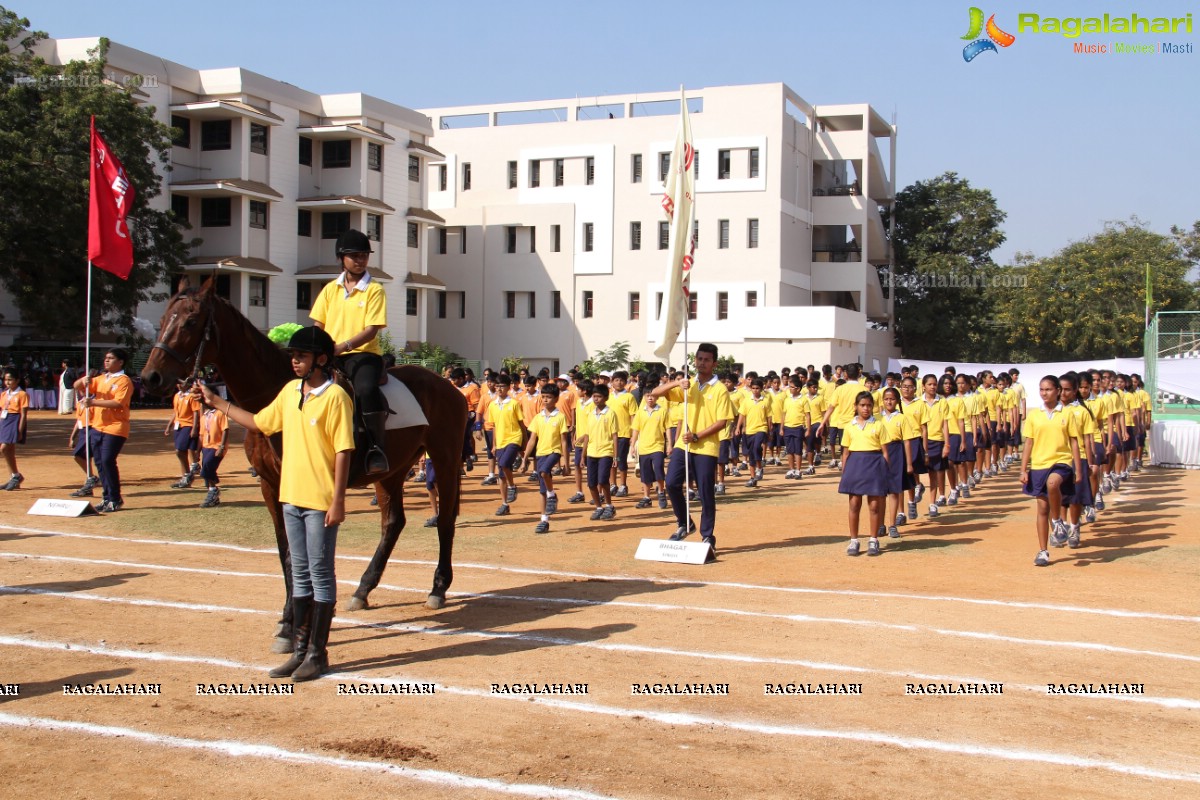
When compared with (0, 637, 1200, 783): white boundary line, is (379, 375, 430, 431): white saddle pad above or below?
above

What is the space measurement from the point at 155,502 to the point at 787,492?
994 centimetres

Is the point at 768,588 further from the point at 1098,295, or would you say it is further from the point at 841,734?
the point at 1098,295

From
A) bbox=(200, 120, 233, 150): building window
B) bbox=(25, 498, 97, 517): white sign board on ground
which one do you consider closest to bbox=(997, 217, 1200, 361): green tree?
bbox=(200, 120, 233, 150): building window

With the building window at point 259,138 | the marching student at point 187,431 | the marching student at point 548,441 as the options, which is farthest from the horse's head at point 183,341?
the building window at point 259,138

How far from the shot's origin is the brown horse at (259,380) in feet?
22.5

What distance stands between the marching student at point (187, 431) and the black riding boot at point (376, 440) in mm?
9199

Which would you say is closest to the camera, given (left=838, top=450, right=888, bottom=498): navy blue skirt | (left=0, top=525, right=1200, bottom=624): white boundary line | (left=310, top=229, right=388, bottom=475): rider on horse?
(left=310, top=229, right=388, bottom=475): rider on horse

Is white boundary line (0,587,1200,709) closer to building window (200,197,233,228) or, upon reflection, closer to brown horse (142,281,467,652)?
brown horse (142,281,467,652)

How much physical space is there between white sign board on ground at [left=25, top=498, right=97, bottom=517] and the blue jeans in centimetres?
856

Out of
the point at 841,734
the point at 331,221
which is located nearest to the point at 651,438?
the point at 841,734

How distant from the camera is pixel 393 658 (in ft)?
22.4

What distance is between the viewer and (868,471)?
37.8ft

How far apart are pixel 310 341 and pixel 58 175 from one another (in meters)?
25.4

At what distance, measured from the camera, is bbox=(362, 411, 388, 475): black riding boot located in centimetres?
726
